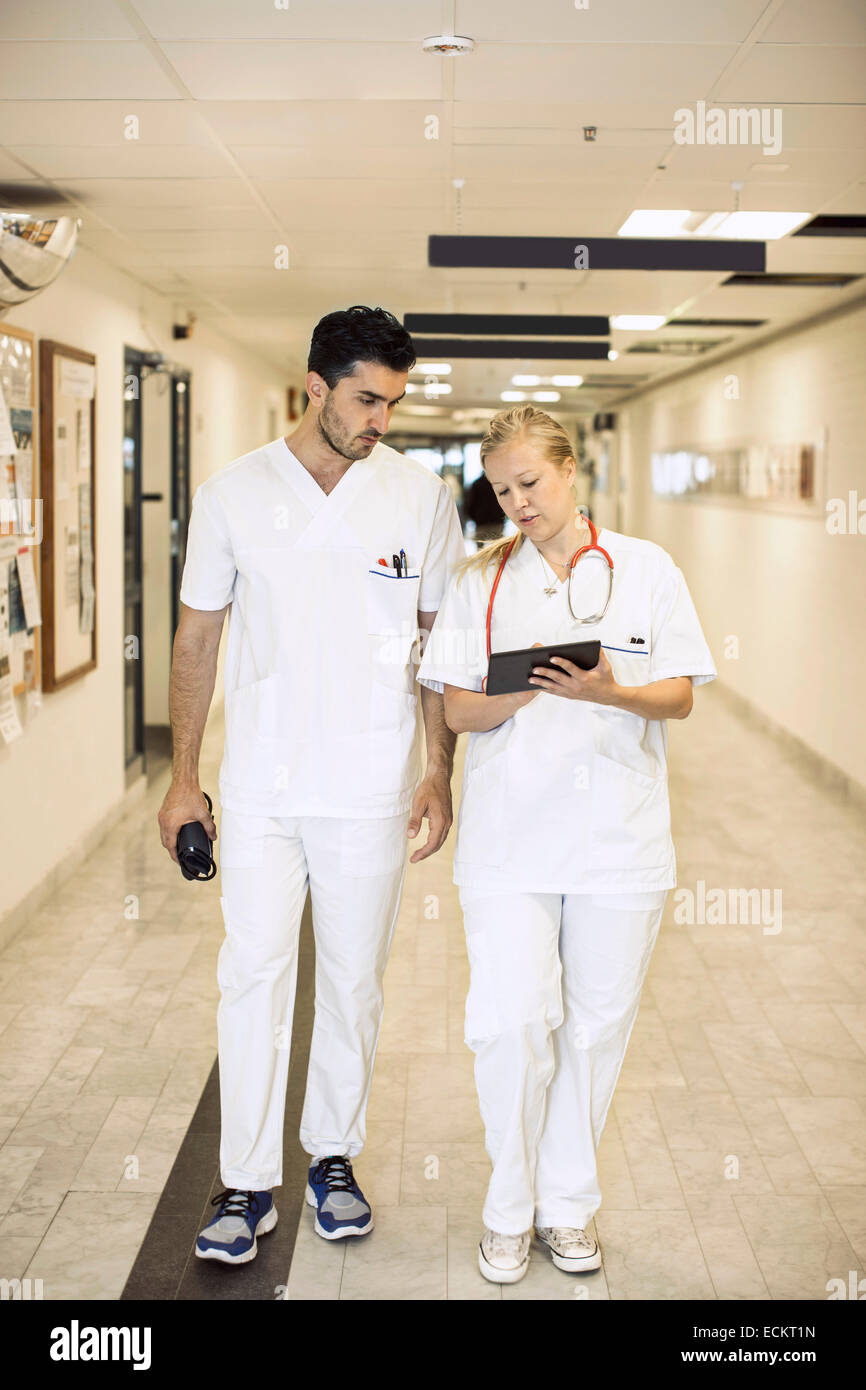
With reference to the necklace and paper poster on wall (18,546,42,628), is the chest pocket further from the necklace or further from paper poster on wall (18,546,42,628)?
paper poster on wall (18,546,42,628)

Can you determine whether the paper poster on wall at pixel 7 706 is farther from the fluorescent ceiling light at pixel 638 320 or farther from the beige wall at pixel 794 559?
the fluorescent ceiling light at pixel 638 320


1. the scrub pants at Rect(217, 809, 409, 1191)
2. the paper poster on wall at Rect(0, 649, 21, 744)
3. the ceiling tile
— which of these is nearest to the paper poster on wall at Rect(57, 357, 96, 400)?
the paper poster on wall at Rect(0, 649, 21, 744)

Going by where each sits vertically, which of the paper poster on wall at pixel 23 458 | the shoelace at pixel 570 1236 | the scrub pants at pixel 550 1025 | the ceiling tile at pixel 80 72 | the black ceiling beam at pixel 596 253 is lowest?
the shoelace at pixel 570 1236

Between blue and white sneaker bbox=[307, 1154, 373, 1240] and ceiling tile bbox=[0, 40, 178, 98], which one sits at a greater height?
ceiling tile bbox=[0, 40, 178, 98]

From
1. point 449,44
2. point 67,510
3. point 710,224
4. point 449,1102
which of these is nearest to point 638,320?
point 710,224

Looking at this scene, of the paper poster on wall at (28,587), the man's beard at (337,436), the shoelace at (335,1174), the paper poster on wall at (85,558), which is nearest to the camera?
the man's beard at (337,436)

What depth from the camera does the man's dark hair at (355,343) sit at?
2.34m

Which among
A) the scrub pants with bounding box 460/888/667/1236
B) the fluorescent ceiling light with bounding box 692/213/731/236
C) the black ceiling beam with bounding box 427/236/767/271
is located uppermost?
the fluorescent ceiling light with bounding box 692/213/731/236

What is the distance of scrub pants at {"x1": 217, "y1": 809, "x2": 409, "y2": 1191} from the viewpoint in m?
2.43

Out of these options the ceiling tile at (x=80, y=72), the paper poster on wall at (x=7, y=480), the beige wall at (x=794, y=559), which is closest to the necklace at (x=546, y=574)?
the ceiling tile at (x=80, y=72)

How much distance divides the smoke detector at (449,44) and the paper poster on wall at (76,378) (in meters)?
2.44

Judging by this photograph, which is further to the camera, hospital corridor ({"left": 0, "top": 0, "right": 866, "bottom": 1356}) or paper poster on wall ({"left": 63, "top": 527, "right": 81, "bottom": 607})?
paper poster on wall ({"left": 63, "top": 527, "right": 81, "bottom": 607})

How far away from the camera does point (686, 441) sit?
11.8 meters

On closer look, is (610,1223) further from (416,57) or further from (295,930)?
(416,57)
